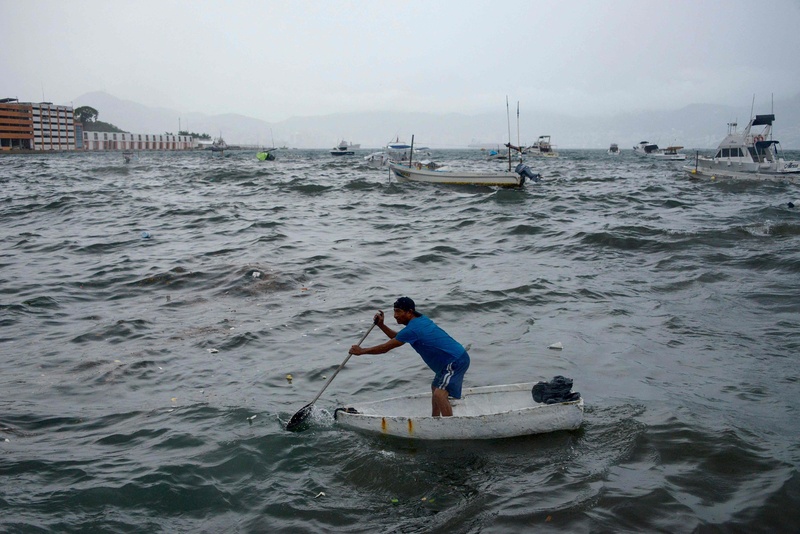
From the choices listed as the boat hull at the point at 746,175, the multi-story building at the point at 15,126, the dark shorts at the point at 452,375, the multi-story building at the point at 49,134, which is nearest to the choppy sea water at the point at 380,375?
the dark shorts at the point at 452,375

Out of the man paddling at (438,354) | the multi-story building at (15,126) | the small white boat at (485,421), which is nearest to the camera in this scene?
the small white boat at (485,421)

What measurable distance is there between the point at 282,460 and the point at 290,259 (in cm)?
1082

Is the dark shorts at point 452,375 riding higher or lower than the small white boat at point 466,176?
lower

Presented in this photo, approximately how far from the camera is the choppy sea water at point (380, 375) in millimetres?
6215

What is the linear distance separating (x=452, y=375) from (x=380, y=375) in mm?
2714

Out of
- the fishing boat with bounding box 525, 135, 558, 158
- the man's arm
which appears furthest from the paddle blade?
the fishing boat with bounding box 525, 135, 558, 158

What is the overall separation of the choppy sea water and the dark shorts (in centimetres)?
75

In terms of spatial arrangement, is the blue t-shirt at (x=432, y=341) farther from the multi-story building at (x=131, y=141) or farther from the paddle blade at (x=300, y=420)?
the multi-story building at (x=131, y=141)

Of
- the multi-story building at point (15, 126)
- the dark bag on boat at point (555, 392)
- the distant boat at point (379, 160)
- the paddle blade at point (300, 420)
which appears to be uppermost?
the multi-story building at point (15, 126)

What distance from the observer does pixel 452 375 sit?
24.8 ft

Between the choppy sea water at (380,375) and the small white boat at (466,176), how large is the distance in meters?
14.4

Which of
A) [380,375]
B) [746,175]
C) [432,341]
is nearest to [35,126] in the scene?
[746,175]

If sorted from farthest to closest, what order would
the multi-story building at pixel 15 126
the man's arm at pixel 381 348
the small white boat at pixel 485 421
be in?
the multi-story building at pixel 15 126
the man's arm at pixel 381 348
the small white boat at pixel 485 421

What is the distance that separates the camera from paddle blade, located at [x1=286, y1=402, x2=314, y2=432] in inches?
307
